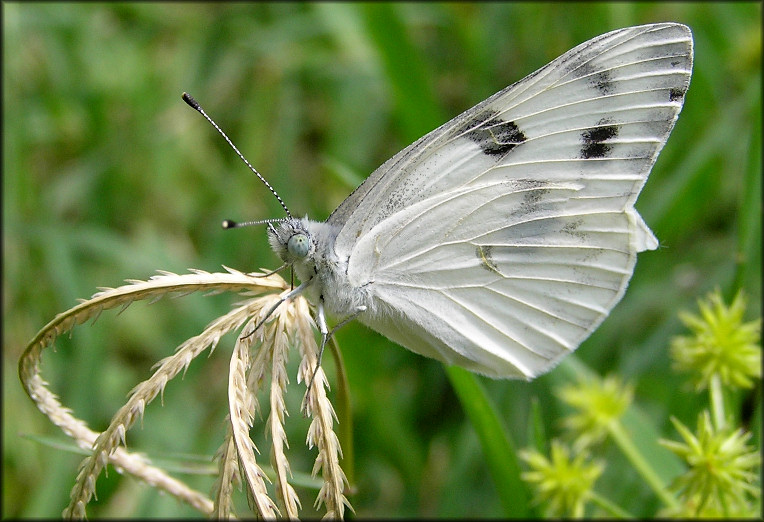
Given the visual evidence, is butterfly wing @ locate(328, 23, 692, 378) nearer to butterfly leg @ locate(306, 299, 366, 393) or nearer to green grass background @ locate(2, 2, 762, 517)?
butterfly leg @ locate(306, 299, 366, 393)

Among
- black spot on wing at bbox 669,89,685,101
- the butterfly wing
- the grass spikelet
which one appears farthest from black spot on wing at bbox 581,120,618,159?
the grass spikelet

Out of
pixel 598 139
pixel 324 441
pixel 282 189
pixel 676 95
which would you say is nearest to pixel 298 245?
pixel 324 441

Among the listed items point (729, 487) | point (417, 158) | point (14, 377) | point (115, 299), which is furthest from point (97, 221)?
point (729, 487)

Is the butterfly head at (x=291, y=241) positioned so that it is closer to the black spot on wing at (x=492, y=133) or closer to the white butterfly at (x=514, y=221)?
the white butterfly at (x=514, y=221)

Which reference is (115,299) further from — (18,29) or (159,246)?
(18,29)

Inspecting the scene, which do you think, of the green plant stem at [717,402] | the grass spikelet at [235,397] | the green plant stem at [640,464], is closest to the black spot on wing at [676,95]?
the green plant stem at [717,402]
